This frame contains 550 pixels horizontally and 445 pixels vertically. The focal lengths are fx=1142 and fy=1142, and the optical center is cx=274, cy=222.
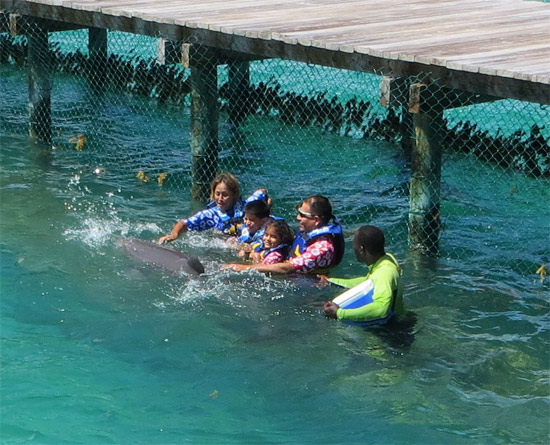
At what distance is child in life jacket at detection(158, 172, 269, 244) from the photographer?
9938 mm

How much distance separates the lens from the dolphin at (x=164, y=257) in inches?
361

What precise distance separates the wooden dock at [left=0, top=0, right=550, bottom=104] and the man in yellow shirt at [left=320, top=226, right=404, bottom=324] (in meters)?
1.61

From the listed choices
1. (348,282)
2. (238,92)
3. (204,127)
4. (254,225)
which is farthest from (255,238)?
(238,92)

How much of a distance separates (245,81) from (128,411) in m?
7.87

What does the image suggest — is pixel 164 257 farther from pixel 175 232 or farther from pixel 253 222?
pixel 253 222

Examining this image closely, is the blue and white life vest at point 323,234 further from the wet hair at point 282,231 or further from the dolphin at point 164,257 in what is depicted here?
the dolphin at point 164,257

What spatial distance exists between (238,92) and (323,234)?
599 centimetres

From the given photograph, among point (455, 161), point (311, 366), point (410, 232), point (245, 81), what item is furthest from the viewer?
point (245, 81)

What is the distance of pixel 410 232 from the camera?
1010 centimetres

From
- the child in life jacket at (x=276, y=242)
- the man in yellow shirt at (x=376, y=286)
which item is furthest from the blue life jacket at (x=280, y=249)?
the man in yellow shirt at (x=376, y=286)

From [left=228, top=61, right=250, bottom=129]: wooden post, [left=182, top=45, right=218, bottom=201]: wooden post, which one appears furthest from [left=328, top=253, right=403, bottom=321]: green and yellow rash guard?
[left=228, top=61, right=250, bottom=129]: wooden post

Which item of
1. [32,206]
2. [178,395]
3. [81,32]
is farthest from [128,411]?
[81,32]

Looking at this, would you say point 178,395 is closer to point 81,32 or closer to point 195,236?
point 195,236

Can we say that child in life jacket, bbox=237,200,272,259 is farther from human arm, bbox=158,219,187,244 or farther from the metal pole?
the metal pole
